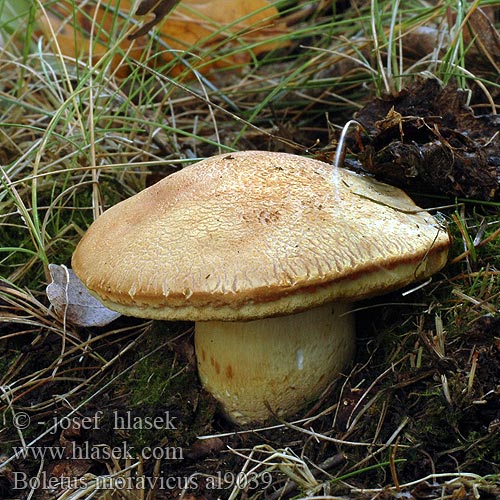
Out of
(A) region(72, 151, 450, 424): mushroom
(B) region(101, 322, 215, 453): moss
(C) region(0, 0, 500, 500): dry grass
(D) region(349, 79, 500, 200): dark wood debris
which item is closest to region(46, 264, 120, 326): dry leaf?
(C) region(0, 0, 500, 500): dry grass

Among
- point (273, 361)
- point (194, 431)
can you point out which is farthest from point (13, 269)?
point (273, 361)

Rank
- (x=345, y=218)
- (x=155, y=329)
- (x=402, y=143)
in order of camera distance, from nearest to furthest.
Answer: (x=345, y=218) < (x=402, y=143) < (x=155, y=329)

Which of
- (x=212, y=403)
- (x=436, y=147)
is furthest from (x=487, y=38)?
(x=212, y=403)

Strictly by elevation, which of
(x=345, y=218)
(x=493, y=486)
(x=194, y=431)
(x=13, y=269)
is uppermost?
(x=345, y=218)

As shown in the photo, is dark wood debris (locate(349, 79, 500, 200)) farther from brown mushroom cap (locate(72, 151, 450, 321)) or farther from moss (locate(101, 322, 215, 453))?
moss (locate(101, 322, 215, 453))

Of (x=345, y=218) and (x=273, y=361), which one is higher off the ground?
(x=345, y=218)

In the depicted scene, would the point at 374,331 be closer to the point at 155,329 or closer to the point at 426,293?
the point at 426,293

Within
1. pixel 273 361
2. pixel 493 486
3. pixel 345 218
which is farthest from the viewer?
pixel 273 361
